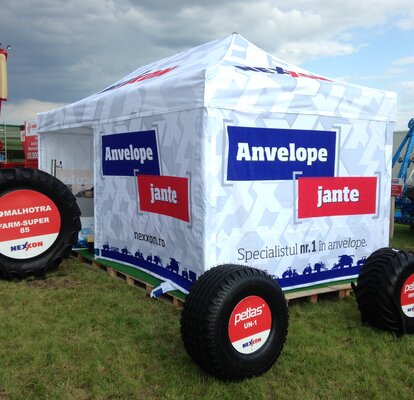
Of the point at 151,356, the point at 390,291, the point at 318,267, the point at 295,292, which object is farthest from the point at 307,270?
the point at 151,356

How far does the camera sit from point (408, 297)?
4.07m

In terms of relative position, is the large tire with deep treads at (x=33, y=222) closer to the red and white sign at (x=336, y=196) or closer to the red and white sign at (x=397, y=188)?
the red and white sign at (x=336, y=196)

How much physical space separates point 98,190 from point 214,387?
3.84 m

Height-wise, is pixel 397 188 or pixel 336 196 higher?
pixel 336 196

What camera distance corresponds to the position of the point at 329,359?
3598 millimetres

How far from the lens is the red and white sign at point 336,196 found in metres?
4.98

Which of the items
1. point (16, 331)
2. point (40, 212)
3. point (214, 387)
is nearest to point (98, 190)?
point (40, 212)

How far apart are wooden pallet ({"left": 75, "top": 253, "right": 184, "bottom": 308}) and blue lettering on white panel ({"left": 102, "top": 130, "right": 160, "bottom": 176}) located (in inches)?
49.2

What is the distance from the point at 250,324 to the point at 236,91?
2.24 meters

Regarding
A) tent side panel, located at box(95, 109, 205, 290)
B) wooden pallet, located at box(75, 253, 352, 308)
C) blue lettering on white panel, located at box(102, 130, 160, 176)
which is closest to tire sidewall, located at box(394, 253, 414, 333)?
wooden pallet, located at box(75, 253, 352, 308)

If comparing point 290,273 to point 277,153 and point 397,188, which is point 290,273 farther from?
point 397,188

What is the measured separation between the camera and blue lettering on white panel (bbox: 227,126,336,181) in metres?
4.46

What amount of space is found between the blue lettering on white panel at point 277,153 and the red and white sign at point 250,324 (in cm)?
149

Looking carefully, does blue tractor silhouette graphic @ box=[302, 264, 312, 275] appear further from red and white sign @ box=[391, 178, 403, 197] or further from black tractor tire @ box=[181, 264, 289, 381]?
red and white sign @ box=[391, 178, 403, 197]
